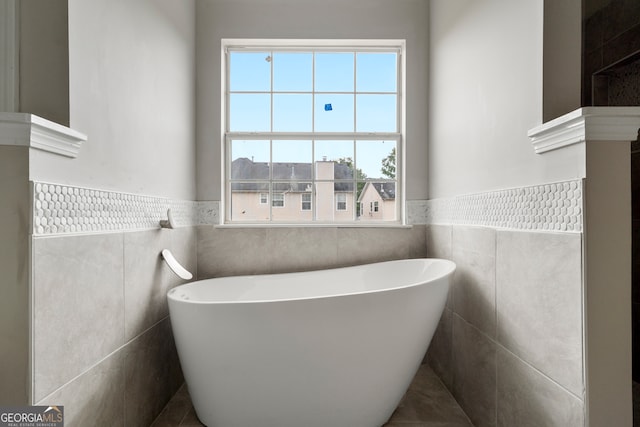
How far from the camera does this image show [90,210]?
1223 millimetres

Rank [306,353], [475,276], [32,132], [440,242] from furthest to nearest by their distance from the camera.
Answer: [440,242], [475,276], [306,353], [32,132]

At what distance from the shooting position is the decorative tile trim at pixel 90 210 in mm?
998

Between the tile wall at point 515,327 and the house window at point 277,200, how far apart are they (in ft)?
3.72

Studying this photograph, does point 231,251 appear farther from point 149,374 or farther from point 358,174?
point 358,174

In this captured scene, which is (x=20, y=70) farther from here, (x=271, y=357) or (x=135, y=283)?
(x=271, y=357)

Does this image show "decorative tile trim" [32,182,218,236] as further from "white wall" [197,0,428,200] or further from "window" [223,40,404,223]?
"window" [223,40,404,223]

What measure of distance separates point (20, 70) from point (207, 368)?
1.24 m

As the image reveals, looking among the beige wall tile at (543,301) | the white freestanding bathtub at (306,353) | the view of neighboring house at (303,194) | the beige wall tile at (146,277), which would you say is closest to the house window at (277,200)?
the view of neighboring house at (303,194)

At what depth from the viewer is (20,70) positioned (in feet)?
3.47

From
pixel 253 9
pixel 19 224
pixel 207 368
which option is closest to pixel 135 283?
pixel 207 368

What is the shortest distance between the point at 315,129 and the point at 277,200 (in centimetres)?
58

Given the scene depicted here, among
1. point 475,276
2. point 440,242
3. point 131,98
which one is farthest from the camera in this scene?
point 440,242

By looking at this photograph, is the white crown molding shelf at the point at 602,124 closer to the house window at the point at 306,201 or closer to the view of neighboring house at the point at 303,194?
the view of neighboring house at the point at 303,194

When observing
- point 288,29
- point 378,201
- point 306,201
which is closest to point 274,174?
point 306,201
